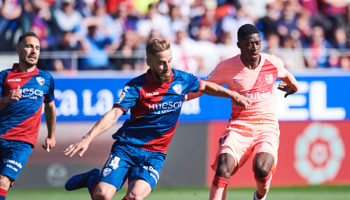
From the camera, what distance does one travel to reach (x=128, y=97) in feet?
26.6

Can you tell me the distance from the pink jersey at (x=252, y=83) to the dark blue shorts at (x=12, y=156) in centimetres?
261

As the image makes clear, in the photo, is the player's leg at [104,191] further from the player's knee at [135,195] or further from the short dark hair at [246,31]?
the short dark hair at [246,31]

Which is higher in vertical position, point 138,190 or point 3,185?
point 138,190

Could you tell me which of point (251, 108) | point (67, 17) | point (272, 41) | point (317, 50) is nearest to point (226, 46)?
point (272, 41)

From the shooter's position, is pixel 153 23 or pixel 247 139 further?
pixel 153 23

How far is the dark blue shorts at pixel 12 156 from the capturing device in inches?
356

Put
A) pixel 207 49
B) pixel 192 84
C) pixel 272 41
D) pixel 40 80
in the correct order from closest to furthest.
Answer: pixel 192 84 < pixel 40 80 < pixel 207 49 < pixel 272 41

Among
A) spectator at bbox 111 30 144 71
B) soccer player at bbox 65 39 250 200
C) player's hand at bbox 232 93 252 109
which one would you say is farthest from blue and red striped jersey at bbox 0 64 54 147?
spectator at bbox 111 30 144 71

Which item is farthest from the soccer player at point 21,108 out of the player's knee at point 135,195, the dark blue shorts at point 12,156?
the player's knee at point 135,195

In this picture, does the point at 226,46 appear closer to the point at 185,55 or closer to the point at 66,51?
the point at 185,55

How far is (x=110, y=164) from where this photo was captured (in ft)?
27.2

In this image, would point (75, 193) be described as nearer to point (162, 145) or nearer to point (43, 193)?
point (43, 193)

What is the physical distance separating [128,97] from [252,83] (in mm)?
2027

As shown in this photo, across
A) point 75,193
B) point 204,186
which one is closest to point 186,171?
point 204,186
